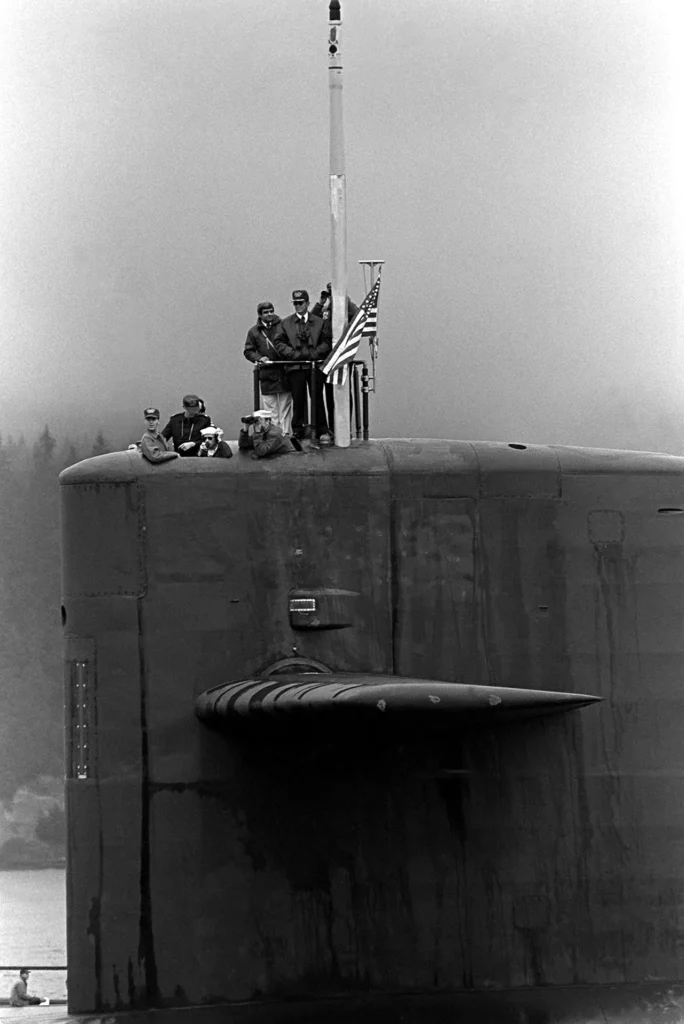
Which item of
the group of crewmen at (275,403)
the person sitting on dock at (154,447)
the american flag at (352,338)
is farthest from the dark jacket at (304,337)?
the person sitting on dock at (154,447)

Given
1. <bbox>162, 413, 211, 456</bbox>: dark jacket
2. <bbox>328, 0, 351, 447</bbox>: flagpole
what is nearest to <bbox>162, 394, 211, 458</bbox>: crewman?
<bbox>162, 413, 211, 456</bbox>: dark jacket

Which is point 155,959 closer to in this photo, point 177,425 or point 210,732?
point 210,732

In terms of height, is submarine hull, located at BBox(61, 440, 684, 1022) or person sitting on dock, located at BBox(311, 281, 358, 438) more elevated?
person sitting on dock, located at BBox(311, 281, 358, 438)

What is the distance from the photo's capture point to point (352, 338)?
1408cm

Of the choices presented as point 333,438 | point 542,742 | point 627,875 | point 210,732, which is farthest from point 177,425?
point 627,875

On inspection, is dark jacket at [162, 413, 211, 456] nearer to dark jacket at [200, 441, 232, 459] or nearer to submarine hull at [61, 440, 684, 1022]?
dark jacket at [200, 441, 232, 459]

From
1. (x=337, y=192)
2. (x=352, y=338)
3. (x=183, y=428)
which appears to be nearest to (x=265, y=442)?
(x=183, y=428)

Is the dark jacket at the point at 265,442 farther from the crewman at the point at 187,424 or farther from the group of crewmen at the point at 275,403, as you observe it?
the crewman at the point at 187,424

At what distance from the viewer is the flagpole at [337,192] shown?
14.2 meters

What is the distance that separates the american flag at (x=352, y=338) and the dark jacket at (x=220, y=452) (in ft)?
3.66

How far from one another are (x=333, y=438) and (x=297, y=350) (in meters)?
1.67

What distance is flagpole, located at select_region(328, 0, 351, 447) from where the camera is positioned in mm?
14156

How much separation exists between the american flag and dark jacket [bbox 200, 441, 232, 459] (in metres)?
1.12

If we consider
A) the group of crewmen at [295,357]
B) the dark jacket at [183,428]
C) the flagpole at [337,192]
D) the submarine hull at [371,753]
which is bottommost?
the submarine hull at [371,753]
